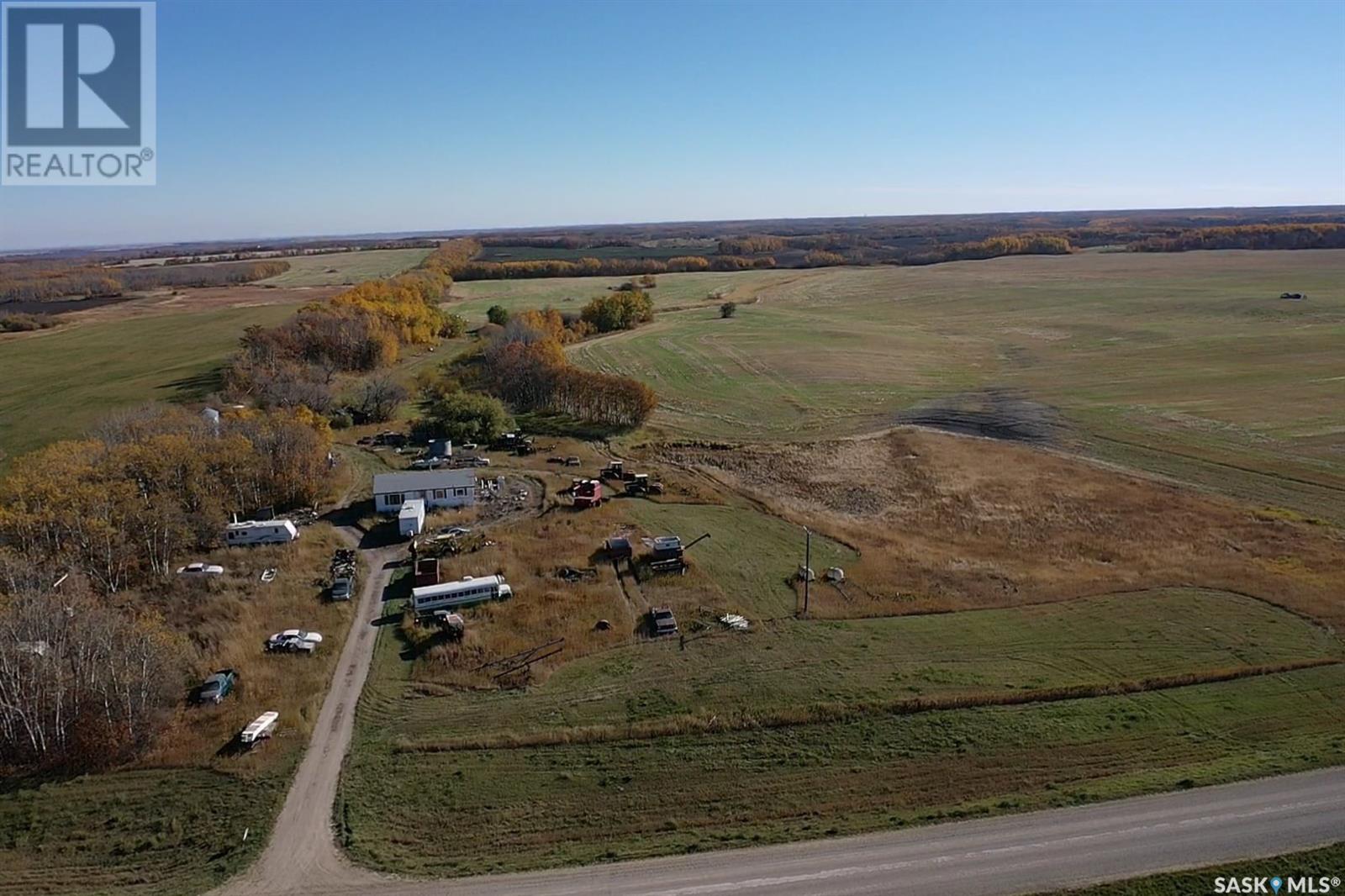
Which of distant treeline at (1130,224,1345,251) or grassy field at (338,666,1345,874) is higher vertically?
distant treeline at (1130,224,1345,251)

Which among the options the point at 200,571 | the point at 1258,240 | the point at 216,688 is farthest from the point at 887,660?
the point at 1258,240

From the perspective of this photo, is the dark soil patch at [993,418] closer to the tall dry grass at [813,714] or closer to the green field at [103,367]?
the tall dry grass at [813,714]

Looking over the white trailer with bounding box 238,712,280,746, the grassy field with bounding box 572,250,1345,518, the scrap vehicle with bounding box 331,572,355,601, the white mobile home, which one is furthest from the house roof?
the grassy field with bounding box 572,250,1345,518

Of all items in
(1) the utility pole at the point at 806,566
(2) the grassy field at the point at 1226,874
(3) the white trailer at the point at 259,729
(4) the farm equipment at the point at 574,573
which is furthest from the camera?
(4) the farm equipment at the point at 574,573

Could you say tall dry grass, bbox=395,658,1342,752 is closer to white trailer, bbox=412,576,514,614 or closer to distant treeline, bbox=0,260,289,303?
white trailer, bbox=412,576,514,614

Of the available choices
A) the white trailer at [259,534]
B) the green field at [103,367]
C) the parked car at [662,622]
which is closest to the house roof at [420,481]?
the white trailer at [259,534]
